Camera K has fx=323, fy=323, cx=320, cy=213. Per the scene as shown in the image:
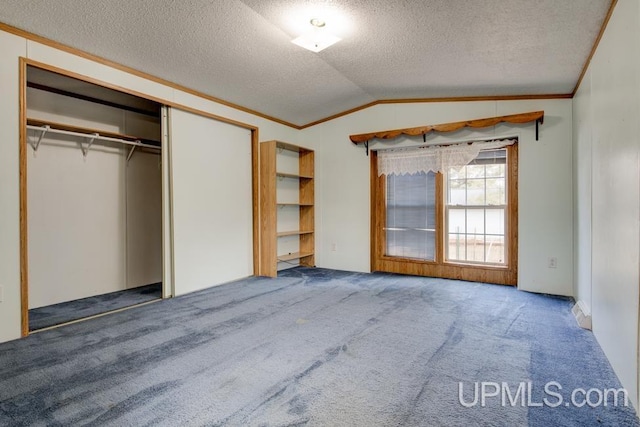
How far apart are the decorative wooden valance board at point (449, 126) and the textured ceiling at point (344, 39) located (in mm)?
298

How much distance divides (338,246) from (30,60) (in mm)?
4102

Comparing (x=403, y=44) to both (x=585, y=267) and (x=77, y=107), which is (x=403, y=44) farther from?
(x=77, y=107)

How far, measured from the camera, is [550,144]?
3709mm

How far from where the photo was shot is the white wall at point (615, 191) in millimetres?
1677

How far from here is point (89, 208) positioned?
3711 millimetres

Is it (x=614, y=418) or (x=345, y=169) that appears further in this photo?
(x=345, y=169)

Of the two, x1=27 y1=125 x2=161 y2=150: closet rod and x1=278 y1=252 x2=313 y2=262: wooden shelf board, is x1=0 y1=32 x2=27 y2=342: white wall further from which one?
x1=278 y1=252 x2=313 y2=262: wooden shelf board

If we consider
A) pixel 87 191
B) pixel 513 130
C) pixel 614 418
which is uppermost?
pixel 513 130

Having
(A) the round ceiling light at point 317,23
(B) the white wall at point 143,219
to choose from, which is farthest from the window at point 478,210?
(B) the white wall at point 143,219

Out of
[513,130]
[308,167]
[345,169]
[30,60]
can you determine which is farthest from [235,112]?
[513,130]

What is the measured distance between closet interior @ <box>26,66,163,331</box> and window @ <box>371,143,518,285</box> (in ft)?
10.5

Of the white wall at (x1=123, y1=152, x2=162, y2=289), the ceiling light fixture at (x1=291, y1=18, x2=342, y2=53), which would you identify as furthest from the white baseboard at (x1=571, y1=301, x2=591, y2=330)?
the white wall at (x1=123, y1=152, x2=162, y2=289)

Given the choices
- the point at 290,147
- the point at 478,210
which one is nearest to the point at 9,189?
the point at 290,147

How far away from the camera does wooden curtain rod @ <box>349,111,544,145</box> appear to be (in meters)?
3.67
